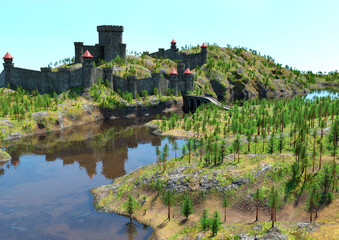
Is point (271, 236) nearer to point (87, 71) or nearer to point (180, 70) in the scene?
point (87, 71)

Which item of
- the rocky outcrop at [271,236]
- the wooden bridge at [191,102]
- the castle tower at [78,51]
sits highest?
the castle tower at [78,51]

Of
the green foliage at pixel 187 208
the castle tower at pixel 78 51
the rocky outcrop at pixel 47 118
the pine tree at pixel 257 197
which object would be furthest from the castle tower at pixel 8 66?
the pine tree at pixel 257 197

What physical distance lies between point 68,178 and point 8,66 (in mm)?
54158

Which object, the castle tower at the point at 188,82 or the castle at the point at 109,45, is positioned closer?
the castle at the point at 109,45

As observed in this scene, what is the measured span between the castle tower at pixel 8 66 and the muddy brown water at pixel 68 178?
95.0ft

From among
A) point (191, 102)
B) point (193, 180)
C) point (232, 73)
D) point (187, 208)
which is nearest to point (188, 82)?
point (191, 102)

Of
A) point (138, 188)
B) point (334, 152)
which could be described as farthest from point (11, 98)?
point (334, 152)

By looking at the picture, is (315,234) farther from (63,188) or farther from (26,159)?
(26,159)

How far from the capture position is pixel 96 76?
74.1m

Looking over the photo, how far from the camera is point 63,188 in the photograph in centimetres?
3219

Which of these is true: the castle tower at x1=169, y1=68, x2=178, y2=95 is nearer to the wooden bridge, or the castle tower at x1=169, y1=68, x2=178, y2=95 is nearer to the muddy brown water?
the wooden bridge

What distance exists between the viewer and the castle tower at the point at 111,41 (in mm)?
85312

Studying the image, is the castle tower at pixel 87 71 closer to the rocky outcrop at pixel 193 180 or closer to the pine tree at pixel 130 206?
the rocky outcrop at pixel 193 180

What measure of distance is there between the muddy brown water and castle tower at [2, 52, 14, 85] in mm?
28946
